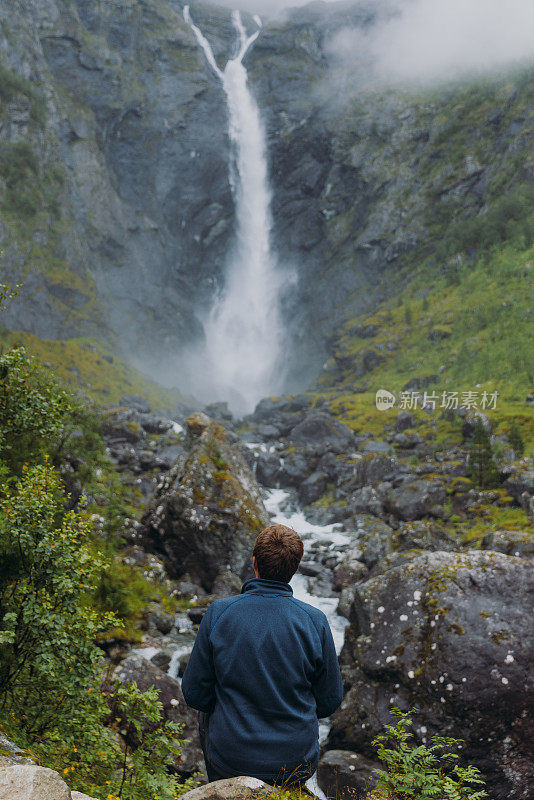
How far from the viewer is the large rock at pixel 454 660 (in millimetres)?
8438

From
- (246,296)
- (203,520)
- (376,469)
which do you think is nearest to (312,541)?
(376,469)

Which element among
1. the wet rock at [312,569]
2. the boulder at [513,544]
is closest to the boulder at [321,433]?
the wet rock at [312,569]

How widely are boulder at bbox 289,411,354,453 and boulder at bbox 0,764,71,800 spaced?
4080 centimetres

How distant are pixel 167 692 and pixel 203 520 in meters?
8.58

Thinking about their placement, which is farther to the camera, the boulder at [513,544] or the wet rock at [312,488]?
the wet rock at [312,488]

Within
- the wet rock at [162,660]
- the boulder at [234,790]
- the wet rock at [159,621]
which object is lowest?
the wet rock at [162,660]

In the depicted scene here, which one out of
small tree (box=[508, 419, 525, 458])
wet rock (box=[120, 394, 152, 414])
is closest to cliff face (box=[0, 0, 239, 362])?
wet rock (box=[120, 394, 152, 414])

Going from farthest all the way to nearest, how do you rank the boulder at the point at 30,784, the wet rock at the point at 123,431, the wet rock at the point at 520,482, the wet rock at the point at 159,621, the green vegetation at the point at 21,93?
the green vegetation at the point at 21,93
the wet rock at the point at 123,431
the wet rock at the point at 520,482
the wet rock at the point at 159,621
the boulder at the point at 30,784

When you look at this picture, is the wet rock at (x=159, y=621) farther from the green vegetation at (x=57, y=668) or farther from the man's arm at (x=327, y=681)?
the man's arm at (x=327, y=681)

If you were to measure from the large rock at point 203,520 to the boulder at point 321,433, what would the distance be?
2497 cm

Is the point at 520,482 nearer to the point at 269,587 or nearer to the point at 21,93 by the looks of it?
the point at 269,587

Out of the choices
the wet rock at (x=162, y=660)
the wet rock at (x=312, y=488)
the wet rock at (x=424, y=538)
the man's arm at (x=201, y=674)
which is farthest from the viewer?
the wet rock at (x=312, y=488)

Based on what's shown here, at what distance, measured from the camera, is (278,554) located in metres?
4.16

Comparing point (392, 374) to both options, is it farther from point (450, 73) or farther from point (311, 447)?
point (450, 73)
